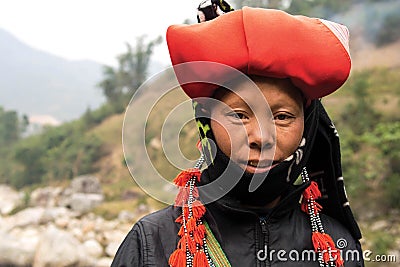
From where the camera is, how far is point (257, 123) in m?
1.04

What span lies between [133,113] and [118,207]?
1060cm

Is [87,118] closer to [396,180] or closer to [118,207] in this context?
[118,207]

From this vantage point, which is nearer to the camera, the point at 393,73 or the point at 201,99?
the point at 201,99

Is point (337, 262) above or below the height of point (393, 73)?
below

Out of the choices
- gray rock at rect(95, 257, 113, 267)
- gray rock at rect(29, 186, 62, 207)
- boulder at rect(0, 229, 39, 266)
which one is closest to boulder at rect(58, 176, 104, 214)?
gray rock at rect(29, 186, 62, 207)

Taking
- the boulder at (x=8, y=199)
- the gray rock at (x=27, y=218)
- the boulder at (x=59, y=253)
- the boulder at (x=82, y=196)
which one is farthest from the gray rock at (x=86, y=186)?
the boulder at (x=59, y=253)

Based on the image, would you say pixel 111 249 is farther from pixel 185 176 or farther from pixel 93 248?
pixel 185 176

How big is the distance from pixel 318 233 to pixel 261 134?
282mm

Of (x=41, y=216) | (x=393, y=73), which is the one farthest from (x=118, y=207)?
(x=393, y=73)

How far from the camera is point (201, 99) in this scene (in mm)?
1104

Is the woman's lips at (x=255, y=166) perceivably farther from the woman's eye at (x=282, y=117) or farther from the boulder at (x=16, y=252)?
the boulder at (x=16, y=252)

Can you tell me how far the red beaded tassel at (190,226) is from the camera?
3.43ft

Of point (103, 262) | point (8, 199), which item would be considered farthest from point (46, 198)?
point (103, 262)

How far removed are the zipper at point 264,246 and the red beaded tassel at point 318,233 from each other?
0.11 metres
